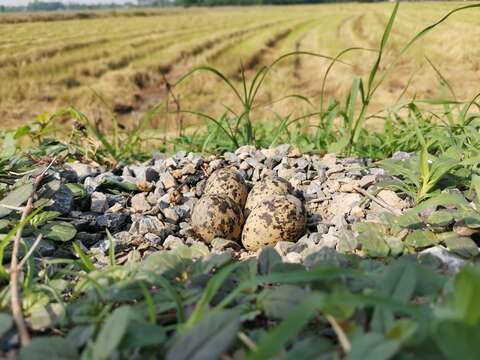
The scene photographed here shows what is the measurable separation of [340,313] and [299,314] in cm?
14

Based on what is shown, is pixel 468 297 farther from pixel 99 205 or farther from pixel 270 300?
pixel 99 205

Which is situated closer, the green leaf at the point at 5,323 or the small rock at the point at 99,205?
the green leaf at the point at 5,323

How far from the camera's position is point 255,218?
1.80 metres

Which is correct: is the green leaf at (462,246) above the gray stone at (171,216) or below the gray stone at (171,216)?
above

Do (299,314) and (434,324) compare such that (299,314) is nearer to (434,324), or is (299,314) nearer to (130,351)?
(434,324)

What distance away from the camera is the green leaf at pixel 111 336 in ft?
2.64

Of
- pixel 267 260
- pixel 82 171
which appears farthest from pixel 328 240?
pixel 82 171

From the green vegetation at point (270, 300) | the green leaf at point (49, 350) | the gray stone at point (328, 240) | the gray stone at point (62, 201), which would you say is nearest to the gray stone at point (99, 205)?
the gray stone at point (62, 201)

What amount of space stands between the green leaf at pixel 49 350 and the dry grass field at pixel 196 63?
353 cm

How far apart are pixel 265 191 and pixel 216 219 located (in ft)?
0.83

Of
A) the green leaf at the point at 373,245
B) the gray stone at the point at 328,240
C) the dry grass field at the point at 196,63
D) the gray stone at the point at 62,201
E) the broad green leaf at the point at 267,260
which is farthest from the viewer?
the dry grass field at the point at 196,63

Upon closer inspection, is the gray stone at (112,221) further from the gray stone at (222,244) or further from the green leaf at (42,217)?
the gray stone at (222,244)

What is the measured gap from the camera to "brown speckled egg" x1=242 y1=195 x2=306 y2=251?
5.79ft

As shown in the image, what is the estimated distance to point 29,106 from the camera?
29.1 ft
